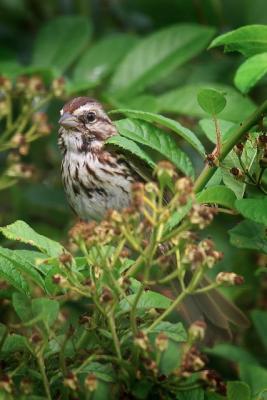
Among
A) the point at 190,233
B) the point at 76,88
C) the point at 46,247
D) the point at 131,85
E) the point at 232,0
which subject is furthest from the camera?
the point at 232,0

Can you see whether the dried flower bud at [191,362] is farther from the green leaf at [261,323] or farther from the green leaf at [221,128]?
the green leaf at [261,323]

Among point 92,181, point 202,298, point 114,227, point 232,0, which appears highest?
point 232,0

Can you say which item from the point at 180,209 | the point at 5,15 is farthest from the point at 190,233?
the point at 5,15

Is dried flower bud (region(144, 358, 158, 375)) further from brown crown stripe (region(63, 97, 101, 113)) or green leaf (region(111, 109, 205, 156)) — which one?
brown crown stripe (region(63, 97, 101, 113))

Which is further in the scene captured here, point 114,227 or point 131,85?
point 131,85

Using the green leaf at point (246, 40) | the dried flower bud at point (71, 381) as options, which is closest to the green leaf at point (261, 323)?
the green leaf at point (246, 40)

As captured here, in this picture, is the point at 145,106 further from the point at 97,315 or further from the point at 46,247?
the point at 97,315
